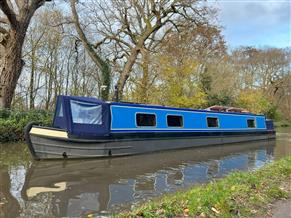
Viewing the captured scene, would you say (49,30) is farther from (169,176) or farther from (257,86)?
(257,86)

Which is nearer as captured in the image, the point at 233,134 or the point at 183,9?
the point at 233,134

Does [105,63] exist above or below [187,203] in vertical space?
above

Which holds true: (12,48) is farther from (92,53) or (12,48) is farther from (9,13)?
(92,53)

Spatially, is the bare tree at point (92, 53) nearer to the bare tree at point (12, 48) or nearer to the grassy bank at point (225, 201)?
the bare tree at point (12, 48)

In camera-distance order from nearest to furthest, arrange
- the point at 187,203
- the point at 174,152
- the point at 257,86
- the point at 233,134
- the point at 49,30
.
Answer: the point at 187,203, the point at 174,152, the point at 233,134, the point at 49,30, the point at 257,86

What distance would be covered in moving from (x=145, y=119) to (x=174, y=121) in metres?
1.93

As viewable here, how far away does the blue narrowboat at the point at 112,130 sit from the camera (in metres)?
12.1

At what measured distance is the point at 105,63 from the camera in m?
23.6

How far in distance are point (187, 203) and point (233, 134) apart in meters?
15.8

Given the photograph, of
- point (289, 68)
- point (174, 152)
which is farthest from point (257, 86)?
point (174, 152)

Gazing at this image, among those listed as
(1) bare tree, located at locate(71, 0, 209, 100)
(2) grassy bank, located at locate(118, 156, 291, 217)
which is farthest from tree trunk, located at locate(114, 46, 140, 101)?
(2) grassy bank, located at locate(118, 156, 291, 217)

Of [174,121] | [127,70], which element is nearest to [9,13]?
[174,121]

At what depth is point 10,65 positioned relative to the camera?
16.4 metres

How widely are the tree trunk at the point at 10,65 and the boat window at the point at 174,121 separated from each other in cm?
642
